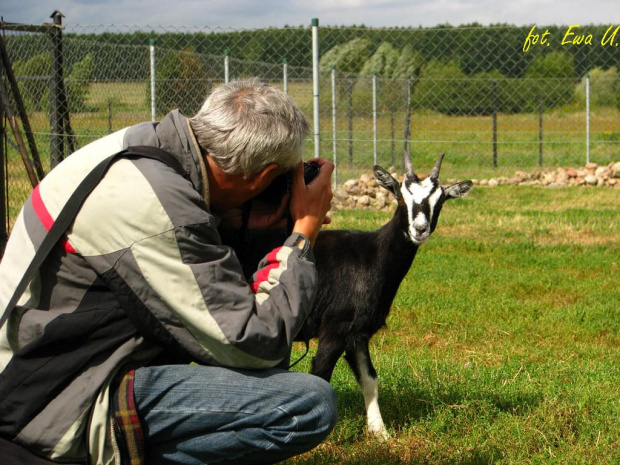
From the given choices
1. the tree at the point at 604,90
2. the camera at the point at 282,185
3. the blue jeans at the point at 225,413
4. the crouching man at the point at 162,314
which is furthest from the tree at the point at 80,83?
the tree at the point at 604,90

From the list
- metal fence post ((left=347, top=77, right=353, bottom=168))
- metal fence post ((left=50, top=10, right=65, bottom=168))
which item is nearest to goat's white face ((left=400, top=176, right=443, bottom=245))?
metal fence post ((left=50, top=10, right=65, bottom=168))

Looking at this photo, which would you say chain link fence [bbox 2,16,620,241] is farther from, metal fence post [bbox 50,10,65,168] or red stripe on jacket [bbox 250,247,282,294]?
red stripe on jacket [bbox 250,247,282,294]

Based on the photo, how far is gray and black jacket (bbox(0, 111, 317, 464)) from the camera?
2252 millimetres

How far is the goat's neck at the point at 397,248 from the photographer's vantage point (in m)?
4.74

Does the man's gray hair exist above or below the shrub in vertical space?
below

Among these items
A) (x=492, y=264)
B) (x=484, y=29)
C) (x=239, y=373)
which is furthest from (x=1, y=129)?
(x=484, y=29)

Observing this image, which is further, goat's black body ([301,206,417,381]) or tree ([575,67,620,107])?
tree ([575,67,620,107])

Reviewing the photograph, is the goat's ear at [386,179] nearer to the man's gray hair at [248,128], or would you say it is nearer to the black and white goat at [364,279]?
the black and white goat at [364,279]

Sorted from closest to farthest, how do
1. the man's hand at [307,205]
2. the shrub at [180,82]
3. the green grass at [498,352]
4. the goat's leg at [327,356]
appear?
Answer: the man's hand at [307,205]
the green grass at [498,352]
the goat's leg at [327,356]
the shrub at [180,82]

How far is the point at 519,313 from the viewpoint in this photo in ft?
20.9

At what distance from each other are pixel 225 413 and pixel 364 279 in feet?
7.58

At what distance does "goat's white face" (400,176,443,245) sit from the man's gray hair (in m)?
2.37

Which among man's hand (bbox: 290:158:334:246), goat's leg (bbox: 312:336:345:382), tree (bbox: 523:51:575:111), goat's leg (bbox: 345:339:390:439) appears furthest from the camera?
tree (bbox: 523:51:575:111)

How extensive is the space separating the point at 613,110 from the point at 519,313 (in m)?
14.6
